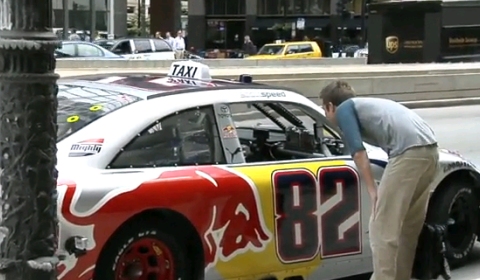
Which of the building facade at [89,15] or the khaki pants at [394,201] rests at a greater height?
the building facade at [89,15]

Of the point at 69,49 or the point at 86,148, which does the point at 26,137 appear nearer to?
the point at 86,148

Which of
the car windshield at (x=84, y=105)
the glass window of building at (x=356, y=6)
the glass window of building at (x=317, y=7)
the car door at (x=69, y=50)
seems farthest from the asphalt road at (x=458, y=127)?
the glass window of building at (x=356, y=6)

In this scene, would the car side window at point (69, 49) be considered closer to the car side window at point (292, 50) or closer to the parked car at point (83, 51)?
the parked car at point (83, 51)

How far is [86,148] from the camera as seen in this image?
16.4ft

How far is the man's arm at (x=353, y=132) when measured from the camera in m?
5.26

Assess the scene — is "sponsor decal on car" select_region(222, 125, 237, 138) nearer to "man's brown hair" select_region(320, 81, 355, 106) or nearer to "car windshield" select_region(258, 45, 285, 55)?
"man's brown hair" select_region(320, 81, 355, 106)

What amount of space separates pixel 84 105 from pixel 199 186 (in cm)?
92

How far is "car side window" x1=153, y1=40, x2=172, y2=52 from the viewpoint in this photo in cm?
3559

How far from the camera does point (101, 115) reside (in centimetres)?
527

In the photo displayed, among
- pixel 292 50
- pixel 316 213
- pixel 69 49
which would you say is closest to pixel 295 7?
pixel 292 50

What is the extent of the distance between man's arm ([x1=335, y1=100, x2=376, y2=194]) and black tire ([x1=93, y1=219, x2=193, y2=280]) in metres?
1.18

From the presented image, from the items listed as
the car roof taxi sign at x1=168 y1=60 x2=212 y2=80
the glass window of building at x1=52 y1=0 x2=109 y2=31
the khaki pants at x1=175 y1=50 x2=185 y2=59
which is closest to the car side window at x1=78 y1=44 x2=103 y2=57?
the khaki pants at x1=175 y1=50 x2=185 y2=59

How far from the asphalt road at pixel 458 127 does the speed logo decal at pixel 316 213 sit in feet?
24.1

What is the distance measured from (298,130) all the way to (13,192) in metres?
3.90
